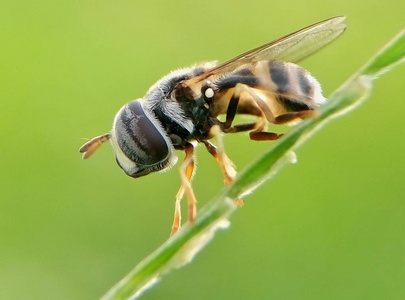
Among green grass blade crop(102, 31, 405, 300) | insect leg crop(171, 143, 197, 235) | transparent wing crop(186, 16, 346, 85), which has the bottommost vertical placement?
insect leg crop(171, 143, 197, 235)

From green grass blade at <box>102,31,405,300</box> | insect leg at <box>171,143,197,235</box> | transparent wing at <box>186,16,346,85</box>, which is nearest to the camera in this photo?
green grass blade at <box>102,31,405,300</box>

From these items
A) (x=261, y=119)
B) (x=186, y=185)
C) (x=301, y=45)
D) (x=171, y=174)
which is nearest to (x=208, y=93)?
(x=261, y=119)

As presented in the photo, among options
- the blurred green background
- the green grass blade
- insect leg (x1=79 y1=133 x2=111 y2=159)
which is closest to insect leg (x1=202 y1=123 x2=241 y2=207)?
insect leg (x1=79 y1=133 x2=111 y2=159)

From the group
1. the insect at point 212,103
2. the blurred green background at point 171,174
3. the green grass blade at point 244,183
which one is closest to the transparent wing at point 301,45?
the insect at point 212,103

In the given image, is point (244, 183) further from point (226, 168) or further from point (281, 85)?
point (281, 85)

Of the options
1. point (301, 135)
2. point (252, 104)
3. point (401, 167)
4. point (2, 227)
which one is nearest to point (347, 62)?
point (401, 167)

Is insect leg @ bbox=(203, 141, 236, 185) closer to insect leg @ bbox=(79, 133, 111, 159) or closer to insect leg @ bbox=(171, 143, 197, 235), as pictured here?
insect leg @ bbox=(171, 143, 197, 235)

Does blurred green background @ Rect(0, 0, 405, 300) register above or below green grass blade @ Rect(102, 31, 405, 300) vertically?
below
